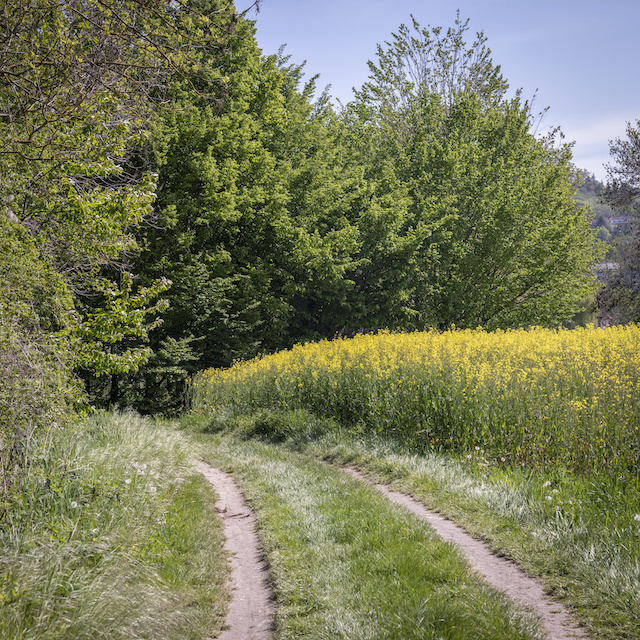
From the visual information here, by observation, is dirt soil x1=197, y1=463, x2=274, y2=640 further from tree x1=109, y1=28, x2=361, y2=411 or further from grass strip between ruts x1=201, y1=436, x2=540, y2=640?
tree x1=109, y1=28, x2=361, y2=411

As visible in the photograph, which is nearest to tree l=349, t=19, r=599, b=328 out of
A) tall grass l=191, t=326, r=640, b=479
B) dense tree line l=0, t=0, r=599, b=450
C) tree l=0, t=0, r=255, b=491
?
dense tree line l=0, t=0, r=599, b=450

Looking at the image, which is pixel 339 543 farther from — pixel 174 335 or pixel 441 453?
pixel 174 335

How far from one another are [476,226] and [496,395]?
18128 mm

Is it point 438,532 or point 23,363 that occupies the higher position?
point 23,363

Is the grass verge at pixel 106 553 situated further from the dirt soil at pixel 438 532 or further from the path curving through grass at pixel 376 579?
the path curving through grass at pixel 376 579

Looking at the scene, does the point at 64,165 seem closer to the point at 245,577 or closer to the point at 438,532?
the point at 245,577

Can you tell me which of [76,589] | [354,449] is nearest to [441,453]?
[354,449]

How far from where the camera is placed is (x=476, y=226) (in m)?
25.2

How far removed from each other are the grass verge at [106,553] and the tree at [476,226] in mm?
18242

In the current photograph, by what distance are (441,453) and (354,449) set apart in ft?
5.57

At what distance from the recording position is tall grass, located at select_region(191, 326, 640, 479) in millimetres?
6855

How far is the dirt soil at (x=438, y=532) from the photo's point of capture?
4.13 metres

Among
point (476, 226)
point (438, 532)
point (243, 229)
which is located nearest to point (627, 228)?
point (476, 226)

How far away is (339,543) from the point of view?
5.55m
